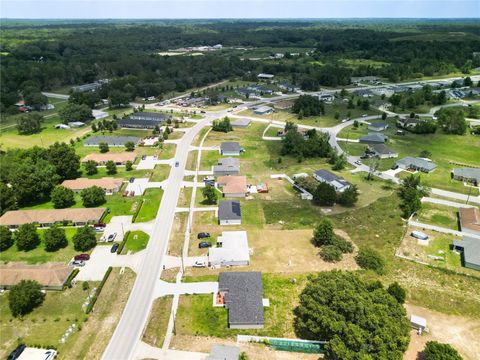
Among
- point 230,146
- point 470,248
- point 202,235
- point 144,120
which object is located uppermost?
point 144,120

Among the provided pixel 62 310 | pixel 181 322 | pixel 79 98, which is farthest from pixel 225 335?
pixel 79 98

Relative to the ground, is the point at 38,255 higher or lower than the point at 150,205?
lower

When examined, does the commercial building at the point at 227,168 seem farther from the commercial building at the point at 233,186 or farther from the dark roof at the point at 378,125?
the dark roof at the point at 378,125

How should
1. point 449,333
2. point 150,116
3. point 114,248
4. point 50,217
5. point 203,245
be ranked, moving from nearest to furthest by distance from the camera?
point 449,333, point 114,248, point 203,245, point 50,217, point 150,116

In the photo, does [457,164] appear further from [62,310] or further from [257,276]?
[62,310]

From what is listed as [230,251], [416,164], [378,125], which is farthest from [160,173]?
[378,125]

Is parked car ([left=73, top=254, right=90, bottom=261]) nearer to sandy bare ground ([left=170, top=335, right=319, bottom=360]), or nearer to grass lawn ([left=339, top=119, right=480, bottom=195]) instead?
sandy bare ground ([left=170, top=335, right=319, bottom=360])

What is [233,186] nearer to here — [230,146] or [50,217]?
[230,146]
